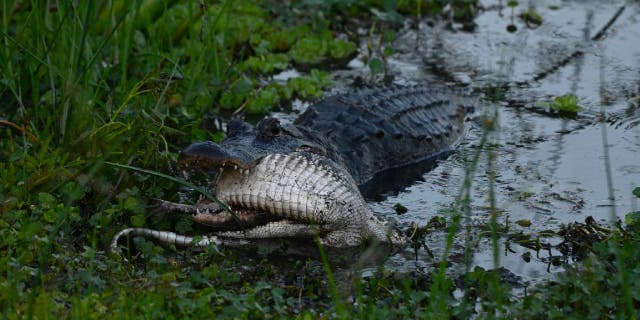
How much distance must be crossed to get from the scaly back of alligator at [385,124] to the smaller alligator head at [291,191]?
2.98ft

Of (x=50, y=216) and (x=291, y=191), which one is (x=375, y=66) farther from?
(x=50, y=216)

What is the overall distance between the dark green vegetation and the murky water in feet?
0.85

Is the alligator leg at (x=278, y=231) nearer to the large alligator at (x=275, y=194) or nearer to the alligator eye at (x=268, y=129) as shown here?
the large alligator at (x=275, y=194)

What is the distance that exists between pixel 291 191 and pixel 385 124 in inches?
72.1

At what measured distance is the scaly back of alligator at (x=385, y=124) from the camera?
5.80 m

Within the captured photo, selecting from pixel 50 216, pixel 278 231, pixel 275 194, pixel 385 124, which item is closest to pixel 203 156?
pixel 275 194

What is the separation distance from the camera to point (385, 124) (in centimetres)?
610

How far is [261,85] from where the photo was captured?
6.86 meters

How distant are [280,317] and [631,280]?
130 centimetres

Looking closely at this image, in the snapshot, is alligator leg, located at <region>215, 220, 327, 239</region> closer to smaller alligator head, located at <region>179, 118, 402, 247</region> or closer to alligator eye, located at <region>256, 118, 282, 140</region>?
smaller alligator head, located at <region>179, 118, 402, 247</region>

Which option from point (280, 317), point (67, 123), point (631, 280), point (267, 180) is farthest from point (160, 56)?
point (631, 280)

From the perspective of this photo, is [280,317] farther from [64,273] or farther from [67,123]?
[67,123]

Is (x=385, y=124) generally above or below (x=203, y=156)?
below

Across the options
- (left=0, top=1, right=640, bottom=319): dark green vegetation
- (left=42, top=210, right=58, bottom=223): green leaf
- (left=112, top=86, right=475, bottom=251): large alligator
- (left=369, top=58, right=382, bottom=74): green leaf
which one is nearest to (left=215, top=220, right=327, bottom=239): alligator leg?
(left=112, top=86, right=475, bottom=251): large alligator
